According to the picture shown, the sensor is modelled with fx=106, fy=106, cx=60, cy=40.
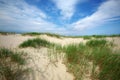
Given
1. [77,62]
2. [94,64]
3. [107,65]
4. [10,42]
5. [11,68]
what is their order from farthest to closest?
[10,42] < [77,62] < [94,64] < [107,65] < [11,68]

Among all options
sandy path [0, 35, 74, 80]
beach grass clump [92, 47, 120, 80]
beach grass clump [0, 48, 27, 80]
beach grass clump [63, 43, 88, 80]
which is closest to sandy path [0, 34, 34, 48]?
beach grass clump [0, 48, 27, 80]

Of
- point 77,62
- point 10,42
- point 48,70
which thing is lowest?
point 48,70

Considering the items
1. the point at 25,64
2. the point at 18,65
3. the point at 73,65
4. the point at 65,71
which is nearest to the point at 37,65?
the point at 25,64

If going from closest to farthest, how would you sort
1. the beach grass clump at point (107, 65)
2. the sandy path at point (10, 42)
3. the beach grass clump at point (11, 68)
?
the beach grass clump at point (11, 68) < the beach grass clump at point (107, 65) < the sandy path at point (10, 42)

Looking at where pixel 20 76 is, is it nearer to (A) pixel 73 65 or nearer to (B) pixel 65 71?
(B) pixel 65 71

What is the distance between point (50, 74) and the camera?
257 cm

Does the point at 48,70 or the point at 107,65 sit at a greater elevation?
the point at 107,65

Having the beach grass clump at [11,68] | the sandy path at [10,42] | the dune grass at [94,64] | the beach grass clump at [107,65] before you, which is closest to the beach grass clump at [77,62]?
the dune grass at [94,64]

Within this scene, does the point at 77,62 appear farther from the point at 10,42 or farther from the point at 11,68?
the point at 10,42

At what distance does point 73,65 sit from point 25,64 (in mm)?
1246

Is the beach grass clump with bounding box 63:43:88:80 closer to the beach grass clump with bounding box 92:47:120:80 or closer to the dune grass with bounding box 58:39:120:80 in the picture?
the dune grass with bounding box 58:39:120:80

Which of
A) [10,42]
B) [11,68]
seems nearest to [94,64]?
[11,68]

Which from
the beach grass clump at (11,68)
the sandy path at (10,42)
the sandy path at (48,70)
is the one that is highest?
the sandy path at (10,42)

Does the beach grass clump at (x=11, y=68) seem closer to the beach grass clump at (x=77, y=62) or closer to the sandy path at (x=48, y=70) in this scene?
the sandy path at (x=48, y=70)
